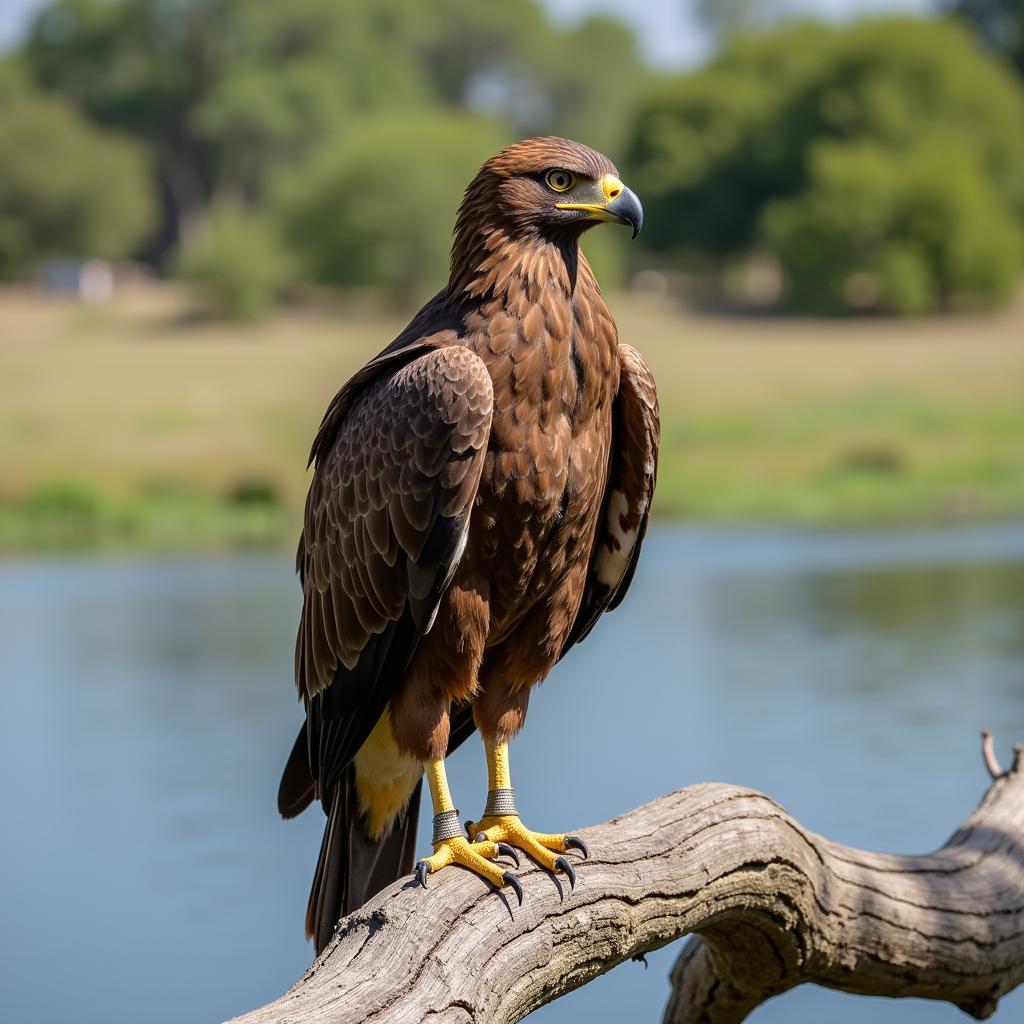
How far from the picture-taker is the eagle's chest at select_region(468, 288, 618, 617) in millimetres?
4051

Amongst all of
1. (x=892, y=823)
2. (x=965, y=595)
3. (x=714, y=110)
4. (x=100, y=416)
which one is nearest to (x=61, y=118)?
(x=714, y=110)

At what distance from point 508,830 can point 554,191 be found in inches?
65.1

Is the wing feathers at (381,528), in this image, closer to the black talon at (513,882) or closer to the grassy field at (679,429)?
the black talon at (513,882)

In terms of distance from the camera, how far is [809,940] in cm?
453

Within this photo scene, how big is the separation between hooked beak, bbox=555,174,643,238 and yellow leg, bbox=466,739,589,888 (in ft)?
4.68

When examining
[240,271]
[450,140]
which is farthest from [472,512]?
[450,140]

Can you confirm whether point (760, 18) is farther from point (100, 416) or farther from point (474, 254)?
point (474, 254)

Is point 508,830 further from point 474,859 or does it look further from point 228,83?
point 228,83

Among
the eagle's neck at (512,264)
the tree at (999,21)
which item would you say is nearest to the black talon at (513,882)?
the eagle's neck at (512,264)

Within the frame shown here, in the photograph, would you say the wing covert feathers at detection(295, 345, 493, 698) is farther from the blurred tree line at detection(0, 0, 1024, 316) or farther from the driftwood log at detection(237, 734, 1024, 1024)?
the blurred tree line at detection(0, 0, 1024, 316)

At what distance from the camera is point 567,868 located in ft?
12.9


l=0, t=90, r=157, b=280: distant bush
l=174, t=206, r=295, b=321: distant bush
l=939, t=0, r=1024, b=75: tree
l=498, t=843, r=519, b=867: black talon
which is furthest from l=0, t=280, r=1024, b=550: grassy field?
l=939, t=0, r=1024, b=75: tree

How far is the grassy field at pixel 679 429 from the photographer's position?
2066cm

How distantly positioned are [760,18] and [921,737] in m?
82.5
